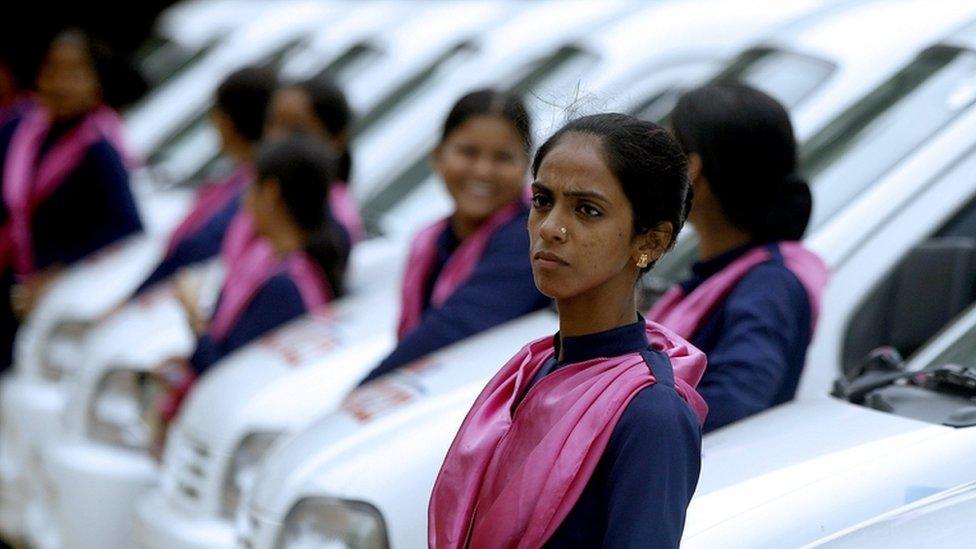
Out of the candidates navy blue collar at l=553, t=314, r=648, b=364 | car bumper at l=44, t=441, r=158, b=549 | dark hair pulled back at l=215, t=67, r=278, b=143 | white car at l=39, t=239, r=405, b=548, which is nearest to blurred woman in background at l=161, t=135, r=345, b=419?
white car at l=39, t=239, r=405, b=548

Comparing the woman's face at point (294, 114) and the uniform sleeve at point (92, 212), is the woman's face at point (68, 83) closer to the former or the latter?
the uniform sleeve at point (92, 212)

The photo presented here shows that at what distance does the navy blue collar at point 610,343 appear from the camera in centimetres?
258

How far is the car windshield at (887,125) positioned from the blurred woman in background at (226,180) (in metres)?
2.45

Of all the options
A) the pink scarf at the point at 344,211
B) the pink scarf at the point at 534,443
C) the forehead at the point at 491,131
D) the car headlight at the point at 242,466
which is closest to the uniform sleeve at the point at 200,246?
the pink scarf at the point at 344,211

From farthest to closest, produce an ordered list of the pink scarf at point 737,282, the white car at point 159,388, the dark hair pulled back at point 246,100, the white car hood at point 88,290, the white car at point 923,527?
the dark hair pulled back at point 246,100, the white car hood at point 88,290, the white car at point 159,388, the pink scarf at point 737,282, the white car at point 923,527

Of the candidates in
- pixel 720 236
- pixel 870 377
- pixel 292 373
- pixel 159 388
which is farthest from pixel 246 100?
pixel 870 377

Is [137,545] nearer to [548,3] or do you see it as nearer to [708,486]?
[708,486]

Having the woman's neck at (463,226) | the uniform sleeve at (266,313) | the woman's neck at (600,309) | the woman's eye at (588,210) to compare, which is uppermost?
the woman's eye at (588,210)

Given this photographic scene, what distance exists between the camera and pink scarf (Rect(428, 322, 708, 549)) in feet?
8.07

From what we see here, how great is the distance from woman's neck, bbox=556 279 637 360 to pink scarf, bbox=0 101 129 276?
470cm

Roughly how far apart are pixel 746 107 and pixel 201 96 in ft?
19.9

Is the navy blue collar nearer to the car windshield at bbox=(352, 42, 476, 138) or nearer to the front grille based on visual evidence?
the front grille

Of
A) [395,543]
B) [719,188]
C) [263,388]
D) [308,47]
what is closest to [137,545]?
[263,388]

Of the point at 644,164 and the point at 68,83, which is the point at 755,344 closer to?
the point at 644,164
